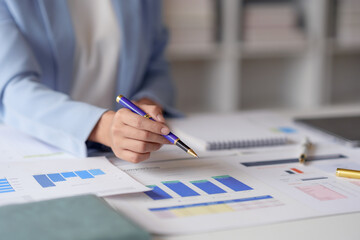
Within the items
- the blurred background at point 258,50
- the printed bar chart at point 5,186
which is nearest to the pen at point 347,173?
the printed bar chart at point 5,186

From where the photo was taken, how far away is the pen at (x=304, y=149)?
989mm

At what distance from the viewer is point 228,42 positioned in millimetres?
2508

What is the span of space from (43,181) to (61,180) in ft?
0.09

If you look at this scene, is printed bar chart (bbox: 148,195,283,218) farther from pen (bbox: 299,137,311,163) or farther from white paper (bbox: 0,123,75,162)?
white paper (bbox: 0,123,75,162)

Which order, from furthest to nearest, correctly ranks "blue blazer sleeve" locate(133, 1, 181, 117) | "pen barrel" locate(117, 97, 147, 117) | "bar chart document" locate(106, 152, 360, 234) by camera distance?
"blue blazer sleeve" locate(133, 1, 181, 117)
"pen barrel" locate(117, 97, 147, 117)
"bar chart document" locate(106, 152, 360, 234)

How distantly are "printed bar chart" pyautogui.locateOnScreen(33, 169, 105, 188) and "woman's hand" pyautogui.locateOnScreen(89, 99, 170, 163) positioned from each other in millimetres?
59

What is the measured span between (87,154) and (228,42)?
62.9 inches

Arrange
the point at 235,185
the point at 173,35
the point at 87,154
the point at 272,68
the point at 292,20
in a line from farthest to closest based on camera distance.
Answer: the point at 272,68 < the point at 292,20 < the point at 173,35 < the point at 87,154 < the point at 235,185

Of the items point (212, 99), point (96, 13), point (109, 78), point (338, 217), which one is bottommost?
point (212, 99)

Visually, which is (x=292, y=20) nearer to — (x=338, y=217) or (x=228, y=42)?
(x=228, y=42)

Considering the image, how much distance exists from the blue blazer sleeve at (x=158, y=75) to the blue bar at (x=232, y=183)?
52cm

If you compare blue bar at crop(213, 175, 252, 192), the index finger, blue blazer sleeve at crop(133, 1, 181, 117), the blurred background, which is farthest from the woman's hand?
the blurred background

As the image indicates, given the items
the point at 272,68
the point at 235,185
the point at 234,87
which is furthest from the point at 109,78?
the point at 272,68

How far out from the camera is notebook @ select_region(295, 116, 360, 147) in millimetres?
1145
